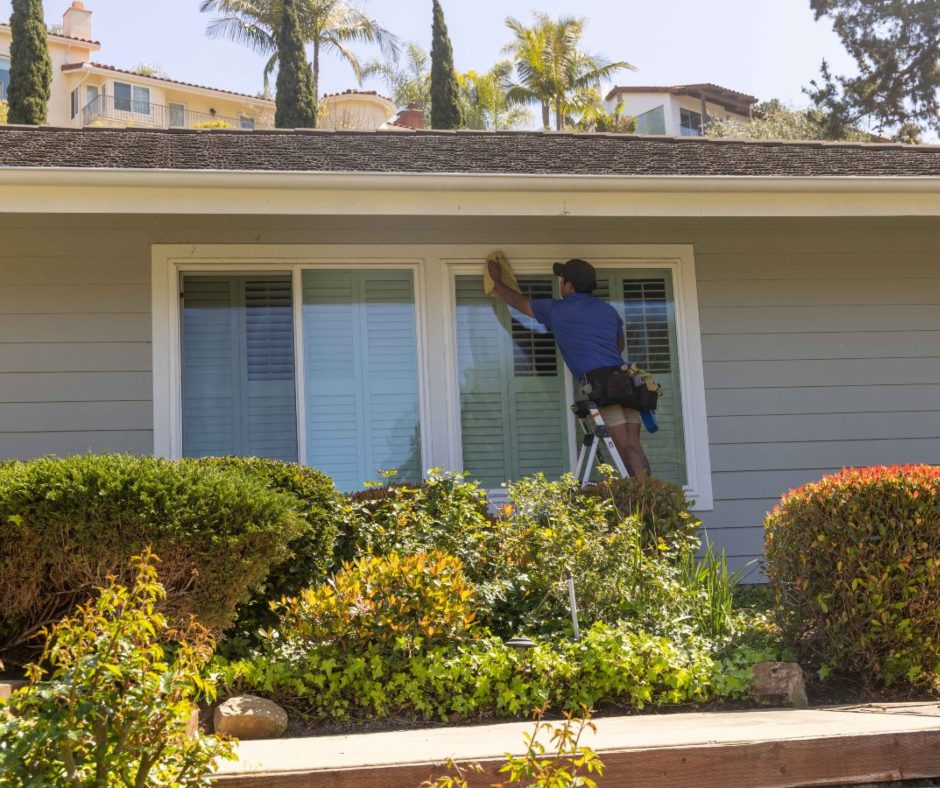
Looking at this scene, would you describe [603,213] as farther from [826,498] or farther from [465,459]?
[826,498]

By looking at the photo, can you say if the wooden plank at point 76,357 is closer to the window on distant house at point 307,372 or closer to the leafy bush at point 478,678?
the window on distant house at point 307,372

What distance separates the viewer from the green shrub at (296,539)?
5.02 meters

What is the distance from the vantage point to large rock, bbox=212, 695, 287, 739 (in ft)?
13.1

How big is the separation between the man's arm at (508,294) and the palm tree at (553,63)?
33.5m

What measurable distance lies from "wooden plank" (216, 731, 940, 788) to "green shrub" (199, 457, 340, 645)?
1.63 m

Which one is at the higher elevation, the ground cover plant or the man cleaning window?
the man cleaning window

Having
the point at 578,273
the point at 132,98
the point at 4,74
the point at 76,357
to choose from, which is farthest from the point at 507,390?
the point at 4,74

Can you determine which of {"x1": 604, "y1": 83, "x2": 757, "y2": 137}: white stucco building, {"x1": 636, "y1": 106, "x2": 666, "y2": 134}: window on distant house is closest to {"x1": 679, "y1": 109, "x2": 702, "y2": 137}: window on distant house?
{"x1": 604, "y1": 83, "x2": 757, "y2": 137}: white stucco building

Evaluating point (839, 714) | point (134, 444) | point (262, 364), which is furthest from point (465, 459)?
point (839, 714)

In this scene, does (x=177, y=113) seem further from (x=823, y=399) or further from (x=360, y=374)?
(x=823, y=399)

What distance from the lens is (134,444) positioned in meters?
6.94

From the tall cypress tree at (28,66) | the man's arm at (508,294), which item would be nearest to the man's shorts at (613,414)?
the man's arm at (508,294)

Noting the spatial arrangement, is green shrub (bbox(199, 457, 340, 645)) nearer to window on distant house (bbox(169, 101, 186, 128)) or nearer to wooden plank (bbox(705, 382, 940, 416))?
wooden plank (bbox(705, 382, 940, 416))

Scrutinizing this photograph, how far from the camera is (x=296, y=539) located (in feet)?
16.6
